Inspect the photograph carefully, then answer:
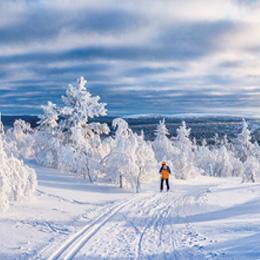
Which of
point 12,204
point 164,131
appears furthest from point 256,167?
point 12,204

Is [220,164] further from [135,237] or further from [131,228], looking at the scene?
[135,237]

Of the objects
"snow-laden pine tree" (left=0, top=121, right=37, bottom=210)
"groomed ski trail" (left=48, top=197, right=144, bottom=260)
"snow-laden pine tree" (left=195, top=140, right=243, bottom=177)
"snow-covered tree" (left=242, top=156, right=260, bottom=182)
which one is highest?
"snow-laden pine tree" (left=195, top=140, right=243, bottom=177)

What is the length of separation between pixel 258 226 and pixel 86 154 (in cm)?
1990

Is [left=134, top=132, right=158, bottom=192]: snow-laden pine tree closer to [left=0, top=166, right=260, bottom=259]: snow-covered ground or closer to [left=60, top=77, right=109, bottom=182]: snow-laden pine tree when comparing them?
[left=60, top=77, right=109, bottom=182]: snow-laden pine tree

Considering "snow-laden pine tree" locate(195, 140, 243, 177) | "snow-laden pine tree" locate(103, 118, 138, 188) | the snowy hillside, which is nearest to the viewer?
the snowy hillside

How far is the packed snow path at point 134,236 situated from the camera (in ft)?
33.7

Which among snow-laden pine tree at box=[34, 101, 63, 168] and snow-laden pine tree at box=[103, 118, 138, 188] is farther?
snow-laden pine tree at box=[34, 101, 63, 168]

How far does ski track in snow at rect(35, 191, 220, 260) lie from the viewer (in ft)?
33.7

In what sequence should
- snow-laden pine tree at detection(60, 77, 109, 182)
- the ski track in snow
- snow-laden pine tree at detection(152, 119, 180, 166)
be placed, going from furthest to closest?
snow-laden pine tree at detection(152, 119, 180, 166)
snow-laden pine tree at detection(60, 77, 109, 182)
the ski track in snow

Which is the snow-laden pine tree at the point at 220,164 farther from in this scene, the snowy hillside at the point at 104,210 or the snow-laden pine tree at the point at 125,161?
the snow-laden pine tree at the point at 125,161

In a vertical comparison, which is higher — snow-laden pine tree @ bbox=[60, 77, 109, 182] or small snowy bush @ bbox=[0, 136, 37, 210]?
snow-laden pine tree @ bbox=[60, 77, 109, 182]

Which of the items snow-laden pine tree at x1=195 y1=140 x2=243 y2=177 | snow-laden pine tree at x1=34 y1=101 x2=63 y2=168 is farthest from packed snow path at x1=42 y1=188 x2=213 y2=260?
snow-laden pine tree at x1=195 y1=140 x2=243 y2=177

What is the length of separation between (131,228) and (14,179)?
6.48 meters

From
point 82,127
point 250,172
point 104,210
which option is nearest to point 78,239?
point 104,210
